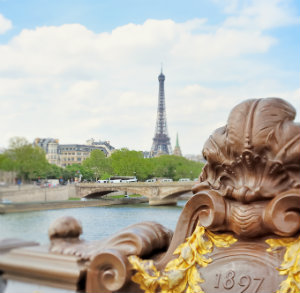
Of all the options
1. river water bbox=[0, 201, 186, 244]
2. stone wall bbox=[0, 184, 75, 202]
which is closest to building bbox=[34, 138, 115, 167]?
stone wall bbox=[0, 184, 75, 202]

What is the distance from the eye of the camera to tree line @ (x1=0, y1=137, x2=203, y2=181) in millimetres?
2443

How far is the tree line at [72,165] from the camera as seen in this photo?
2.44 metres

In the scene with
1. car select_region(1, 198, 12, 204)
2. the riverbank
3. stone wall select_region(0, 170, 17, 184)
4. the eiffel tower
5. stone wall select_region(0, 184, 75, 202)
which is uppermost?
the eiffel tower

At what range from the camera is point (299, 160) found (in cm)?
170

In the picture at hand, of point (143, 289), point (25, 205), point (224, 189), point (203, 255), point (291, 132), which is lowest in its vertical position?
point (143, 289)

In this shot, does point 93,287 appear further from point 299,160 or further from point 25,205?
point 299,160

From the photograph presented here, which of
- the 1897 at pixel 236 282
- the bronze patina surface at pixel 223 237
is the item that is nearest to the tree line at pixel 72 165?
the bronze patina surface at pixel 223 237

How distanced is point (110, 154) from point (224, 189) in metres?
1.03

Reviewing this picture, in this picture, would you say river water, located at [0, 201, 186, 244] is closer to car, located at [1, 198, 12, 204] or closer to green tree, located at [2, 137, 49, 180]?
car, located at [1, 198, 12, 204]

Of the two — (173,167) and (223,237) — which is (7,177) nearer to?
(223,237)

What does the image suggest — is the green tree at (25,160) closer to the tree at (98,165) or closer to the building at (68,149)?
the building at (68,149)

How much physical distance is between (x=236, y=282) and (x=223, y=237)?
0.20 meters

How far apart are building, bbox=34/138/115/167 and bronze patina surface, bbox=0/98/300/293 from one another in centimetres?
54

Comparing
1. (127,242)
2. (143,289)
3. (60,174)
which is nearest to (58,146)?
(60,174)
